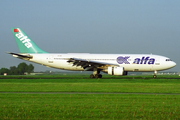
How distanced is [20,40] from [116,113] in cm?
3488

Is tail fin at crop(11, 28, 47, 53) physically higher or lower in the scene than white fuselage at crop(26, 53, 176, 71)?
higher

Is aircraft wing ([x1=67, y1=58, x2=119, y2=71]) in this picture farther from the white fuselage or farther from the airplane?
the white fuselage

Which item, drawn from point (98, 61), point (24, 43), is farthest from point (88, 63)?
point (24, 43)

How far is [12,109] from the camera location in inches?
413

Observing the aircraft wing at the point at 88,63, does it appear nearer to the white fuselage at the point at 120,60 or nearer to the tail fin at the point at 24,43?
the white fuselage at the point at 120,60

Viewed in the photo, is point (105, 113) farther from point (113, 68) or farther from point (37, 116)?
point (113, 68)

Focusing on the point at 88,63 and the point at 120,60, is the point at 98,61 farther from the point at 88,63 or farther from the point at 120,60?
the point at 120,60

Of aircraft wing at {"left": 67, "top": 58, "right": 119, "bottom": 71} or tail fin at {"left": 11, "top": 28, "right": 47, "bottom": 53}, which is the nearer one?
aircraft wing at {"left": 67, "top": 58, "right": 119, "bottom": 71}

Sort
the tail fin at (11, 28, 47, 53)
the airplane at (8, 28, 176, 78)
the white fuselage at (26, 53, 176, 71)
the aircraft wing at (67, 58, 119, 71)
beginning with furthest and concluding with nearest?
the tail fin at (11, 28, 47, 53)
the white fuselage at (26, 53, 176, 71)
the airplane at (8, 28, 176, 78)
the aircraft wing at (67, 58, 119, 71)

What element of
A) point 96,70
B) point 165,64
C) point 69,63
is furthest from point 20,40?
point 165,64

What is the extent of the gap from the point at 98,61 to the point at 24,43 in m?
11.9

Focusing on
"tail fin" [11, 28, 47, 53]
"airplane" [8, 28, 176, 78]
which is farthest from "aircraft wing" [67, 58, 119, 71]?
"tail fin" [11, 28, 47, 53]

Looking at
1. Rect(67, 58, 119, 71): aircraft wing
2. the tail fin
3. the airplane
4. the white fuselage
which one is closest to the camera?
Rect(67, 58, 119, 71): aircraft wing

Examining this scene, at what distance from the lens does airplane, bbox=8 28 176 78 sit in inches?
1535
